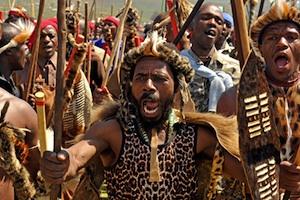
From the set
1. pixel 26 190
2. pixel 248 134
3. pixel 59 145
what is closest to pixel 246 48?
pixel 248 134

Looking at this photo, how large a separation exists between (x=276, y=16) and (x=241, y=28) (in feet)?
1.70

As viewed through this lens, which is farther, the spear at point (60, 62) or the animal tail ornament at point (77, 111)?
the animal tail ornament at point (77, 111)

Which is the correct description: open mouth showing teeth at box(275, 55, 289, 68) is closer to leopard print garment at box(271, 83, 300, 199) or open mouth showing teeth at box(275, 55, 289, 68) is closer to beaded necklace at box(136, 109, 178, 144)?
leopard print garment at box(271, 83, 300, 199)

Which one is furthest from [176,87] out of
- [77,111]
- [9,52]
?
[77,111]

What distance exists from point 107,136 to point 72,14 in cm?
326

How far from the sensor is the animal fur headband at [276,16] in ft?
12.8

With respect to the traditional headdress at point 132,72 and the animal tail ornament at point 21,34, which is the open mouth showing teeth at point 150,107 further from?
the animal tail ornament at point 21,34

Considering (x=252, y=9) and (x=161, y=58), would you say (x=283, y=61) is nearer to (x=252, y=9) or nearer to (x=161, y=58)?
(x=252, y=9)

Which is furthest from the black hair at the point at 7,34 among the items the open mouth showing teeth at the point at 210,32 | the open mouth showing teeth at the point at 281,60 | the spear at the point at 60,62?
the spear at the point at 60,62

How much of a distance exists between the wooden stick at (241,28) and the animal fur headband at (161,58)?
38 cm

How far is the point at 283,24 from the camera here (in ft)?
12.9

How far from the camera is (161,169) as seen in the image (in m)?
3.75

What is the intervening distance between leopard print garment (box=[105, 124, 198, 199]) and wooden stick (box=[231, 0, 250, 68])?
20.5 inches

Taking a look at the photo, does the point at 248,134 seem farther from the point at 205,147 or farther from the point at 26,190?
the point at 26,190
